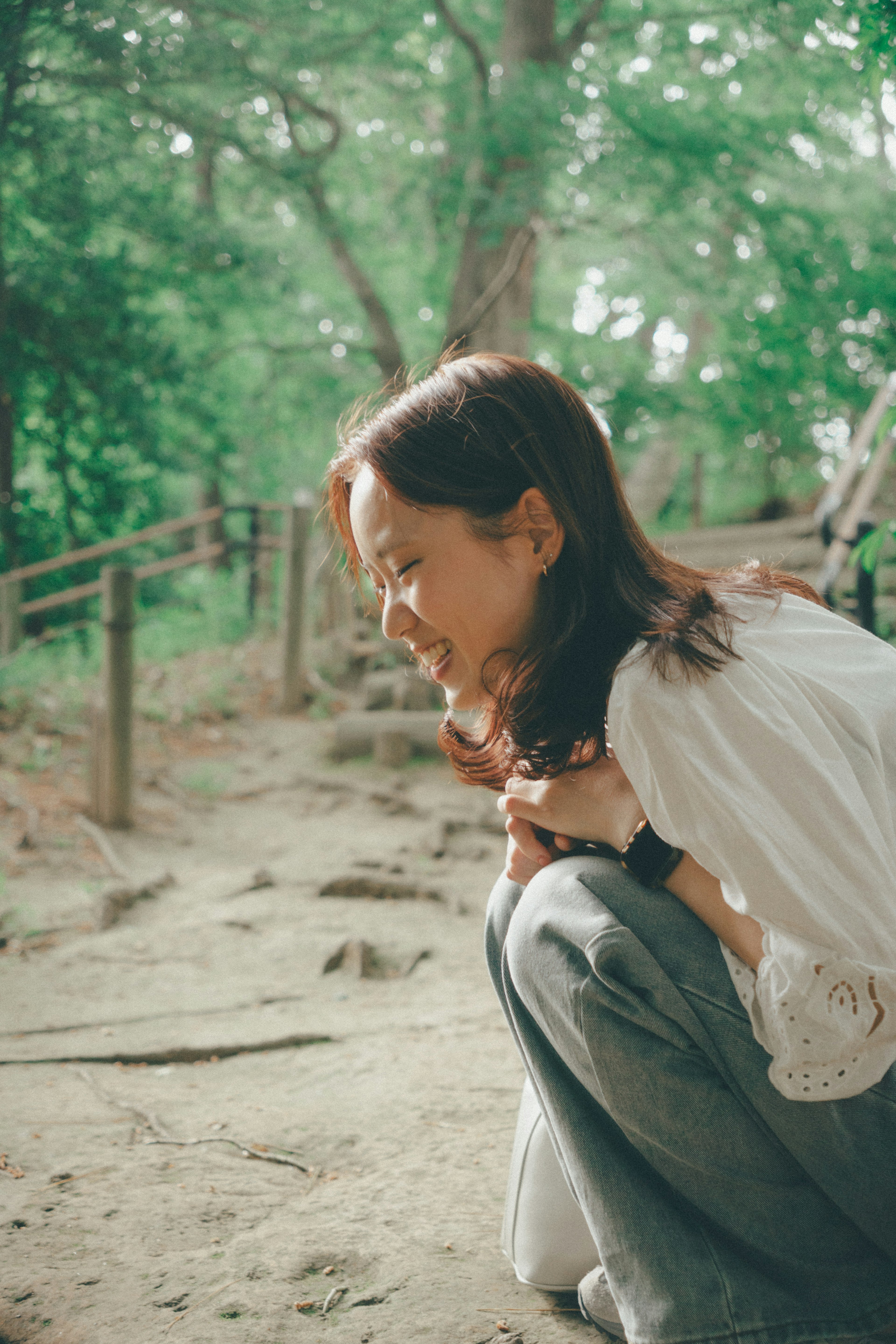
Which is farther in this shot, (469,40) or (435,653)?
(469,40)

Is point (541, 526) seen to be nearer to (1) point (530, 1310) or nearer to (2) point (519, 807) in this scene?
(2) point (519, 807)

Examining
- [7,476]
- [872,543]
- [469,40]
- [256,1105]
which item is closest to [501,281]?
[469,40]

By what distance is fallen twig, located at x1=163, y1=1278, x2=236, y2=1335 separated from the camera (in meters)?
1.34

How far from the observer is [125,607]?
14.7 ft

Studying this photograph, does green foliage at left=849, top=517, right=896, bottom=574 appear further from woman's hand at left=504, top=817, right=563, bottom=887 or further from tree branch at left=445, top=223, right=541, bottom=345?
tree branch at left=445, top=223, right=541, bottom=345

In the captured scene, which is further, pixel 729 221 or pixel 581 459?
pixel 729 221

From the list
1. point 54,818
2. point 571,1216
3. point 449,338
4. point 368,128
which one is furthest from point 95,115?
point 571,1216

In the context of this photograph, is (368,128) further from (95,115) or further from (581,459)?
(581,459)

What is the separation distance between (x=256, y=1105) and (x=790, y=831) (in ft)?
5.04

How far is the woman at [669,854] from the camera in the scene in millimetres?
1078

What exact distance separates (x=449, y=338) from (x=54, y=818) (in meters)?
4.95

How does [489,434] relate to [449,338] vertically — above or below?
below

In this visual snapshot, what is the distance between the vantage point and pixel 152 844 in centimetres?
446

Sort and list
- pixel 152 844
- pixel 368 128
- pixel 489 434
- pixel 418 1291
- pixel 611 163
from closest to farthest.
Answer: pixel 489 434 < pixel 418 1291 < pixel 152 844 < pixel 611 163 < pixel 368 128
